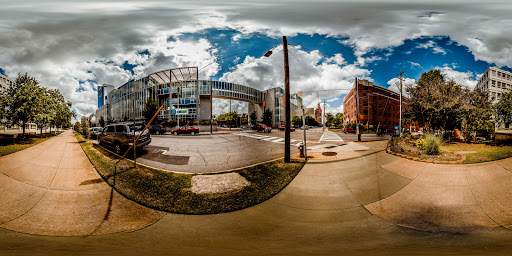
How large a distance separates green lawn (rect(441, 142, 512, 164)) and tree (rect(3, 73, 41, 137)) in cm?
740

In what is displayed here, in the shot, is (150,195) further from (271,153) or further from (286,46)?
(286,46)

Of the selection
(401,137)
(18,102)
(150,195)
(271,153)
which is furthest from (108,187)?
(401,137)

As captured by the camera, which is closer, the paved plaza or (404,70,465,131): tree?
the paved plaza

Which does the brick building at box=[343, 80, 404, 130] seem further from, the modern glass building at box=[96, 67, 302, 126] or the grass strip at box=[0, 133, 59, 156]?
the grass strip at box=[0, 133, 59, 156]

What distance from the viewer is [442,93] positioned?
2971 millimetres

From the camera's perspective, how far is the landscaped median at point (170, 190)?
2084mm

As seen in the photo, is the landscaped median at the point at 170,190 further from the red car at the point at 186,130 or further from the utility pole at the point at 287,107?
the utility pole at the point at 287,107

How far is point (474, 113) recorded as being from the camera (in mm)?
2920

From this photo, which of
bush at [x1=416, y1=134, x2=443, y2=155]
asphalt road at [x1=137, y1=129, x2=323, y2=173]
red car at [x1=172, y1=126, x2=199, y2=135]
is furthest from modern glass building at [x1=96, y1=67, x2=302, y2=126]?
bush at [x1=416, y1=134, x2=443, y2=155]

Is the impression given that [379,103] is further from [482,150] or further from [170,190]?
[170,190]

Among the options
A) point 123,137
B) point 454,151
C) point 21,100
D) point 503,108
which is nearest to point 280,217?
point 123,137

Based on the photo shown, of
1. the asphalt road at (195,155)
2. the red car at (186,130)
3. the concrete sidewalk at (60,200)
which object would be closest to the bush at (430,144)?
the asphalt road at (195,155)

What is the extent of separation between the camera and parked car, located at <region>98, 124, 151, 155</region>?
2.44 m

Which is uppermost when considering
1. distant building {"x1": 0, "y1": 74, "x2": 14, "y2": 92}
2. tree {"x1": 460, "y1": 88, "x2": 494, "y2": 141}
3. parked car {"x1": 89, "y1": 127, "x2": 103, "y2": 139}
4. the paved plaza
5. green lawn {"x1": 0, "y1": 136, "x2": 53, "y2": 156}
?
distant building {"x1": 0, "y1": 74, "x2": 14, "y2": 92}
